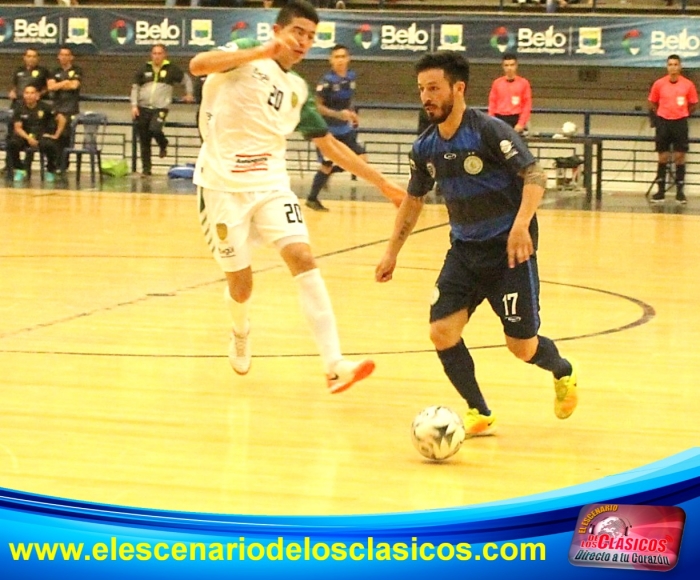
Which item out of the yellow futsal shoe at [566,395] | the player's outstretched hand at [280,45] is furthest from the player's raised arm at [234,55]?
the yellow futsal shoe at [566,395]

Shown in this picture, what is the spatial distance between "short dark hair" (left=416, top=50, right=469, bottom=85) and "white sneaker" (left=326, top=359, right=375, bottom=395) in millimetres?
1414

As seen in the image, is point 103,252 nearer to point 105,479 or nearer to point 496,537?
point 105,479

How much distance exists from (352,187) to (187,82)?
3.69m

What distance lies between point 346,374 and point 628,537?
310 cm

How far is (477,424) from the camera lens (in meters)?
5.86

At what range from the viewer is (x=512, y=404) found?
650cm

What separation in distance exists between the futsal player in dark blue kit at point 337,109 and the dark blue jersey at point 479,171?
1023 centimetres

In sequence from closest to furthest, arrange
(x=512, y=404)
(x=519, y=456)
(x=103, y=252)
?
(x=519, y=456) → (x=512, y=404) → (x=103, y=252)

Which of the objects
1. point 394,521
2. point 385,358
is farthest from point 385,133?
point 394,521

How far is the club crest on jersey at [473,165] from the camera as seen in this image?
571 cm

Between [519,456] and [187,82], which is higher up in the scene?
[187,82]

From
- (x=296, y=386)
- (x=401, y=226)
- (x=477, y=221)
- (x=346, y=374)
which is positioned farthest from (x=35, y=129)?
(x=477, y=221)

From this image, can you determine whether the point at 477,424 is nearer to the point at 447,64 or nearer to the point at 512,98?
the point at 447,64

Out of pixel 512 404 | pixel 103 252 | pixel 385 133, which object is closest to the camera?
pixel 512 404
